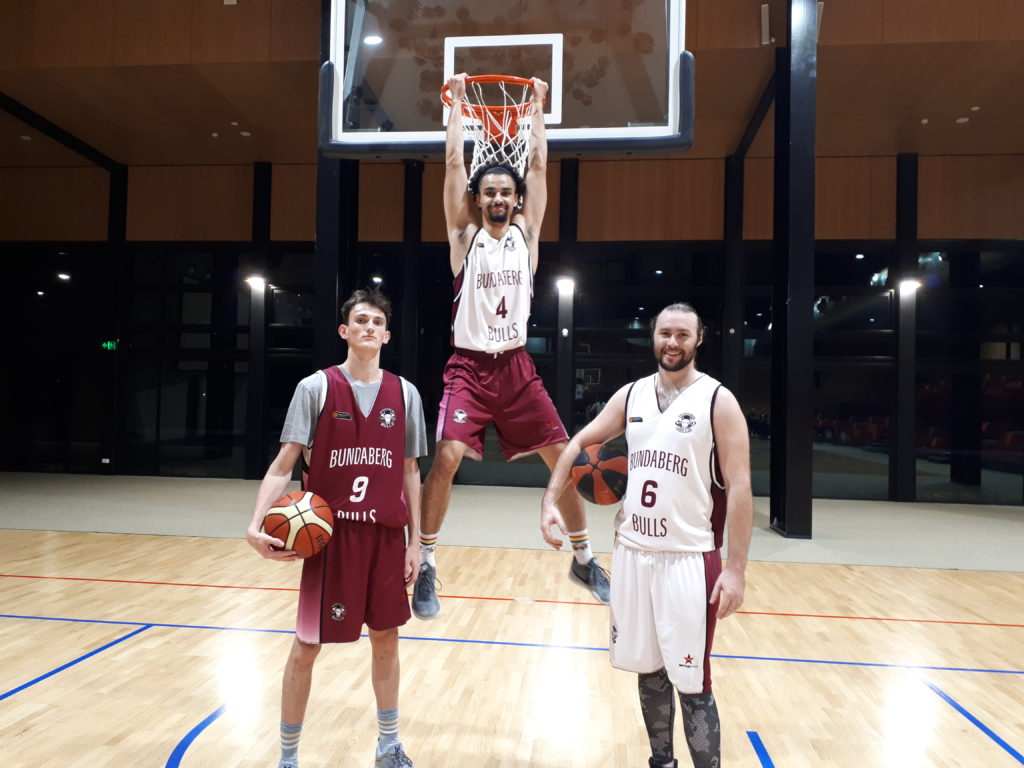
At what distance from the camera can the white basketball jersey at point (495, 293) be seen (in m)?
2.69

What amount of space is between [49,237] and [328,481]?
10636 mm

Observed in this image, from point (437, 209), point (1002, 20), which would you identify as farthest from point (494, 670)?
point (437, 209)

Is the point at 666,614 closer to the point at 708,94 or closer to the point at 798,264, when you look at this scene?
the point at 798,264

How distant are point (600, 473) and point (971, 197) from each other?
9013mm

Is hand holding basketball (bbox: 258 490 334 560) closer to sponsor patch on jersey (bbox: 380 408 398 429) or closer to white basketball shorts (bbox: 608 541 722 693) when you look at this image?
sponsor patch on jersey (bbox: 380 408 398 429)

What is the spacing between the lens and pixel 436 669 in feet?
11.0

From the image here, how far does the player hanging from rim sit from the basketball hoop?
434 mm

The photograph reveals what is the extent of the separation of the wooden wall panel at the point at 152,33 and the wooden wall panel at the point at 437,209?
3.47m

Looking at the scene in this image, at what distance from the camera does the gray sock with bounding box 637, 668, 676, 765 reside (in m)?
2.19

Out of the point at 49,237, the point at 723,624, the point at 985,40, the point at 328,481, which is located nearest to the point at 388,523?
the point at 328,481

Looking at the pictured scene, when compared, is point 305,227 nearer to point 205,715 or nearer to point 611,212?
point 611,212

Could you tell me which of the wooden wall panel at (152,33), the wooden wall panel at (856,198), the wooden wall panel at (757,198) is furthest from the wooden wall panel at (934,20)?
the wooden wall panel at (152,33)

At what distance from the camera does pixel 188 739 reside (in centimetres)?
258

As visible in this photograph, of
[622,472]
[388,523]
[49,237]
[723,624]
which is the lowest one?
[723,624]
